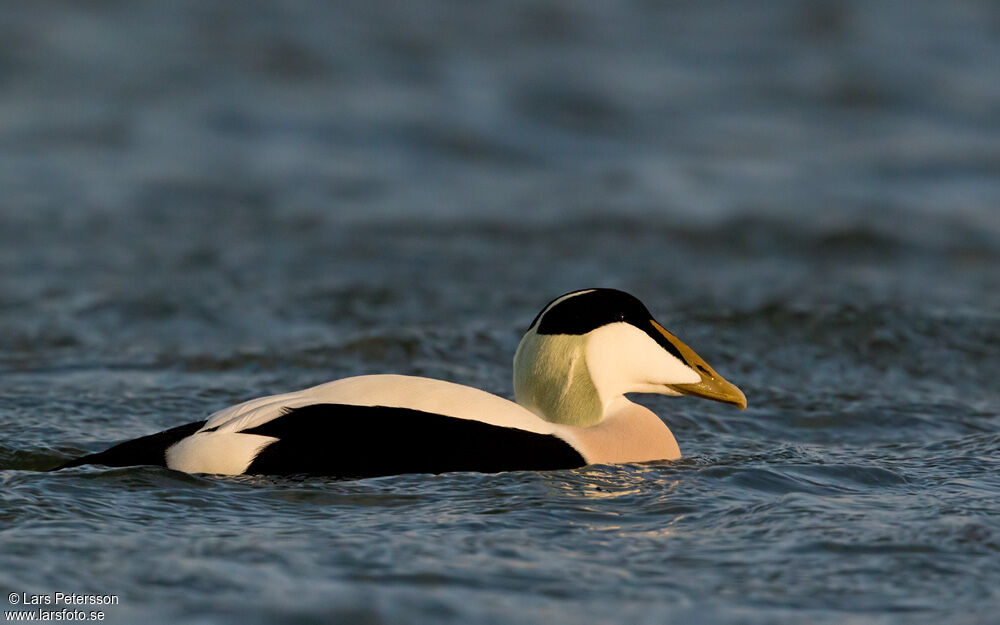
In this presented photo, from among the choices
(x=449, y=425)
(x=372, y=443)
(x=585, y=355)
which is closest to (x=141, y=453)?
(x=372, y=443)

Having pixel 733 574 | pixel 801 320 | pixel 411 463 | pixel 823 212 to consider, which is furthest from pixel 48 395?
pixel 823 212

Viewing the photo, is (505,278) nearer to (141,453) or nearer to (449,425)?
(449,425)

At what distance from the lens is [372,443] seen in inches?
170

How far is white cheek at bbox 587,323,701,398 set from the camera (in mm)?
4648

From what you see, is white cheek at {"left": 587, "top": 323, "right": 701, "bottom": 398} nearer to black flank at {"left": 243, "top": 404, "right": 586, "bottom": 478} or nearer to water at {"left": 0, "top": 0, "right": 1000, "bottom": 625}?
water at {"left": 0, "top": 0, "right": 1000, "bottom": 625}

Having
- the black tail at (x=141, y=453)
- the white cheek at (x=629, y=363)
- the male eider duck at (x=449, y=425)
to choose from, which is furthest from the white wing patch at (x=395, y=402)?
the white cheek at (x=629, y=363)

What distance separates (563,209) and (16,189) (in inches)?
158

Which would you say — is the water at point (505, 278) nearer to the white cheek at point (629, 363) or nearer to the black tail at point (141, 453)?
the black tail at point (141, 453)

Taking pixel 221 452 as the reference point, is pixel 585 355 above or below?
above

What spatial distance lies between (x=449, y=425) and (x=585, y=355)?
59 centimetres

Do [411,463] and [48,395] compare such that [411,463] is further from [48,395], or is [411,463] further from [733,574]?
[48,395]

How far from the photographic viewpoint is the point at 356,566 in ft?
11.8

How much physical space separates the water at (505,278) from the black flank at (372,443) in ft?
0.23

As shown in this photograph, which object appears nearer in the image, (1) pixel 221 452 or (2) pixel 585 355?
(1) pixel 221 452
